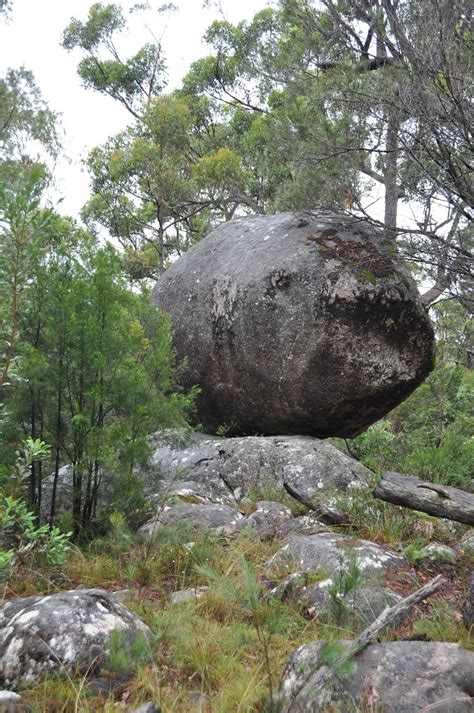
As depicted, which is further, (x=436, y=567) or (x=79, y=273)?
(x=79, y=273)

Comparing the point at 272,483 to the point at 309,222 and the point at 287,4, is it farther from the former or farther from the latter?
the point at 287,4

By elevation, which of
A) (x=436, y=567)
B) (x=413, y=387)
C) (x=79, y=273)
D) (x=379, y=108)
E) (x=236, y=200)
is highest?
(x=236, y=200)

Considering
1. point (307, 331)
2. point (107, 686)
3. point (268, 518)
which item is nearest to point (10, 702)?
point (107, 686)

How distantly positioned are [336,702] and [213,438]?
207 inches

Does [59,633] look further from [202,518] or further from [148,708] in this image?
[202,518]

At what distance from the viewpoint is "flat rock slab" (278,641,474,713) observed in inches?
88.4

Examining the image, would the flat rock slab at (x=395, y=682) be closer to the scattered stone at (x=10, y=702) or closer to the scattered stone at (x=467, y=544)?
the scattered stone at (x=10, y=702)

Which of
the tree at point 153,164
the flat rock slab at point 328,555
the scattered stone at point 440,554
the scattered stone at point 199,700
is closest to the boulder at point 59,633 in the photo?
the scattered stone at point 199,700

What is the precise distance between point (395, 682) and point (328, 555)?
1.89 metres

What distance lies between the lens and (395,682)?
7.63 ft

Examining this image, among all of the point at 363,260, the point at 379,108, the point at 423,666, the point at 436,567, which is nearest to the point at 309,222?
the point at 363,260

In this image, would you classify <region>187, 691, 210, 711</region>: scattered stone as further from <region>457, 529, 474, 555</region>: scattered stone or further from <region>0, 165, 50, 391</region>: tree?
<region>457, 529, 474, 555</region>: scattered stone

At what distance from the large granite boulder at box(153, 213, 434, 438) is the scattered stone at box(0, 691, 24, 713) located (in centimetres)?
491

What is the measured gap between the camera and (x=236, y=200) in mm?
15523
